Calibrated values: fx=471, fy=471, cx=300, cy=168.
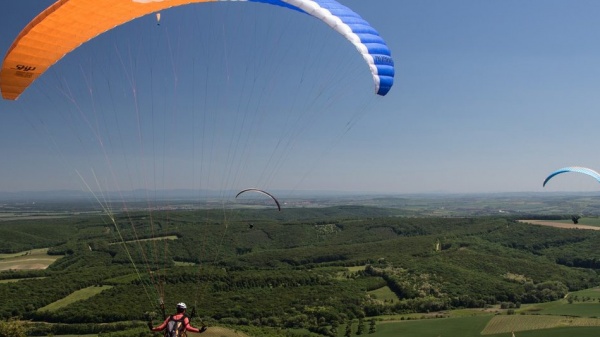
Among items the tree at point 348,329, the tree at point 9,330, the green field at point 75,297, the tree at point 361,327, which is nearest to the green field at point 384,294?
the tree at point 361,327

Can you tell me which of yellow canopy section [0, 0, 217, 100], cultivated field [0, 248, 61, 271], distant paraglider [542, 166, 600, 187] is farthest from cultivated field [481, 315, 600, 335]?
cultivated field [0, 248, 61, 271]

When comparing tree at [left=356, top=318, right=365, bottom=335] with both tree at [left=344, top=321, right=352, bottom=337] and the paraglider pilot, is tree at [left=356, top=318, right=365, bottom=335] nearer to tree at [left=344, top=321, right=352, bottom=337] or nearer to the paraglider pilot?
tree at [left=344, top=321, right=352, bottom=337]

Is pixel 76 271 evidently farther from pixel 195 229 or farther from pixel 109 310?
pixel 195 229

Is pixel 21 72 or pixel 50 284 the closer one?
pixel 21 72

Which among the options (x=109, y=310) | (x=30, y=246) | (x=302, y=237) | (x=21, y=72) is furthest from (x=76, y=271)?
(x=21, y=72)

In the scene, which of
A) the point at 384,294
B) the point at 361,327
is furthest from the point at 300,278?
the point at 361,327

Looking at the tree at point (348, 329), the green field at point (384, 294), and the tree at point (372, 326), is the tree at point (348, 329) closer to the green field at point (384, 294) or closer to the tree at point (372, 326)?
the tree at point (372, 326)
